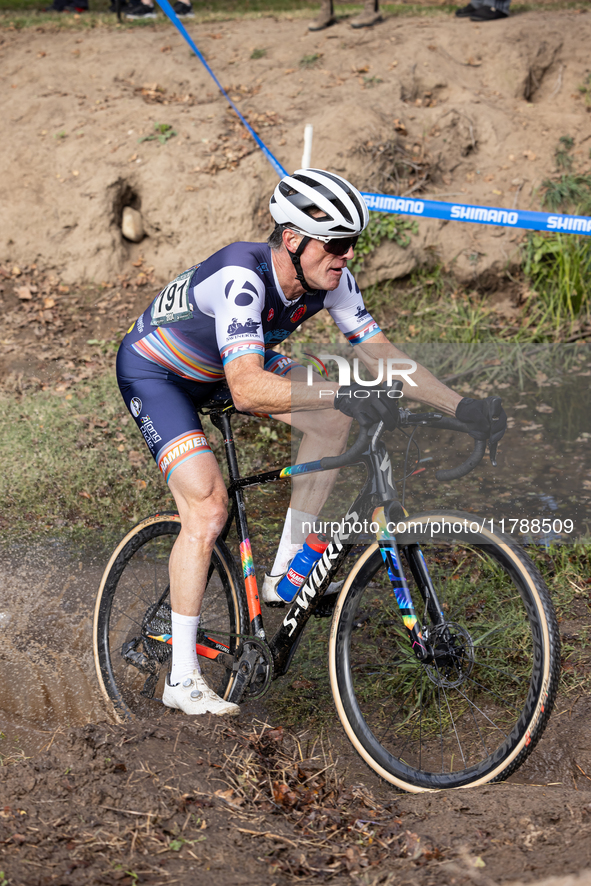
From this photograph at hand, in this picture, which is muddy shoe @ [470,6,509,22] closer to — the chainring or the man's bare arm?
the man's bare arm

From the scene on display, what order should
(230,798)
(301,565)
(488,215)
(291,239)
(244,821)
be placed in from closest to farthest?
(244,821) < (230,798) < (291,239) < (301,565) < (488,215)

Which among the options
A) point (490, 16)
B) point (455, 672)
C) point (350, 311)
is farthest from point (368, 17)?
point (455, 672)

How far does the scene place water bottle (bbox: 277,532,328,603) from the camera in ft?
10.3

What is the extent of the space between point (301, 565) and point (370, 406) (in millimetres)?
1003

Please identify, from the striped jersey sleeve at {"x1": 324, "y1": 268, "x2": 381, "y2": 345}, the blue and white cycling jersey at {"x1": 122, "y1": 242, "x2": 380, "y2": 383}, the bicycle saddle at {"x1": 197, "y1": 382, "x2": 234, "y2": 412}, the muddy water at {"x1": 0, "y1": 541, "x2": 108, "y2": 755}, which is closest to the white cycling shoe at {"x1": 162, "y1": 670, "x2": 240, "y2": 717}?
the muddy water at {"x1": 0, "y1": 541, "x2": 108, "y2": 755}

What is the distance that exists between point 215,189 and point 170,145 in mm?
784

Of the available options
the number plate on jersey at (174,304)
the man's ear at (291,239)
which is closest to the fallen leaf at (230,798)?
the number plate on jersey at (174,304)

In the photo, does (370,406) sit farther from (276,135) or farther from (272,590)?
(276,135)

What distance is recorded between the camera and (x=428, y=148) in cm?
744

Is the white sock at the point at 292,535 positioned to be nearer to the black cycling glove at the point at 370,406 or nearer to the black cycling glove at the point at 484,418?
the black cycling glove at the point at 370,406

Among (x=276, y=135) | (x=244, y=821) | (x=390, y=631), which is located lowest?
(x=390, y=631)

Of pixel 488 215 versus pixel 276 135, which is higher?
pixel 276 135

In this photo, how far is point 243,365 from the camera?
2.79 metres

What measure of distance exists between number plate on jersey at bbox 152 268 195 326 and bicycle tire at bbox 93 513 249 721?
0.93 meters
